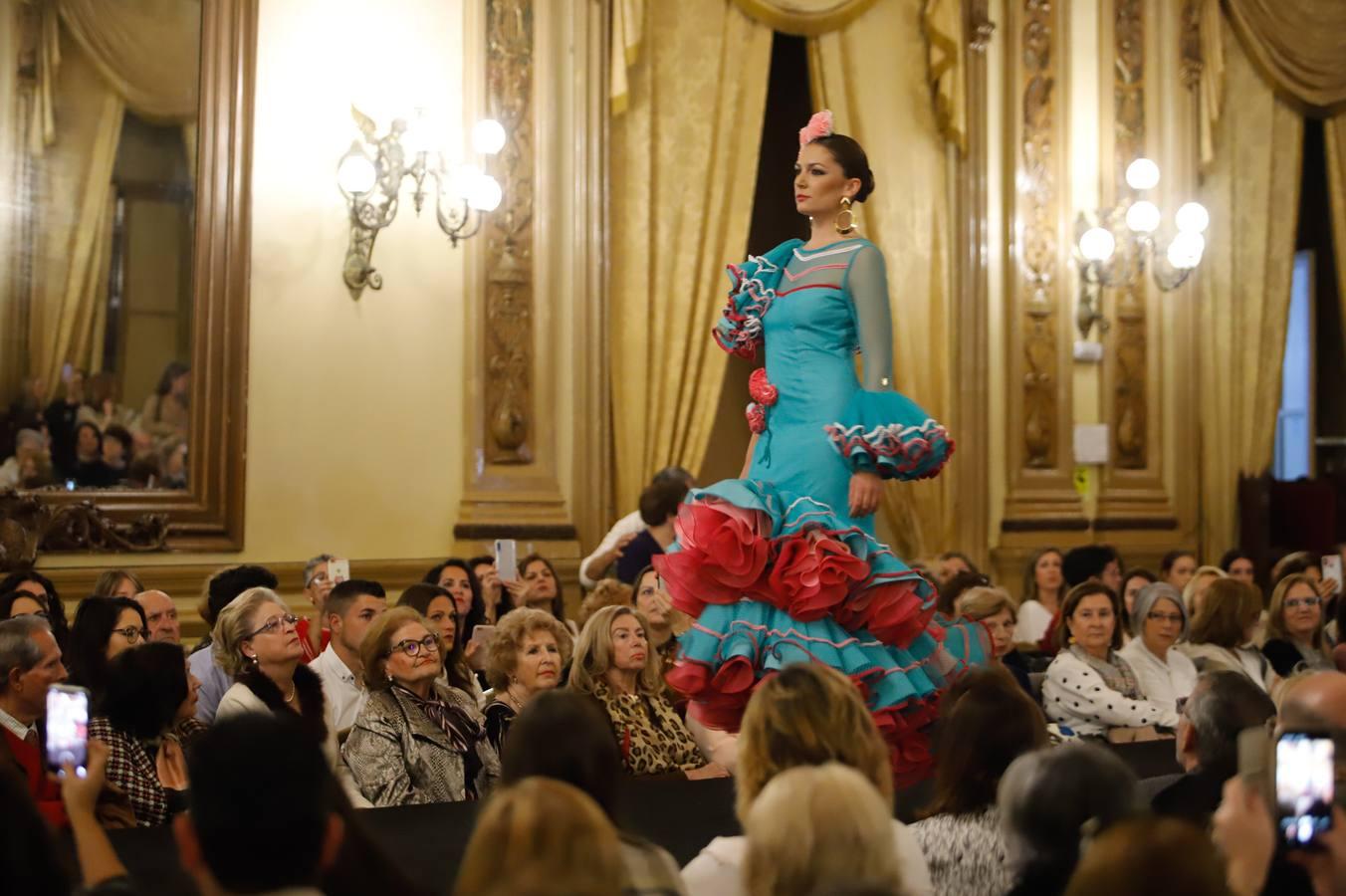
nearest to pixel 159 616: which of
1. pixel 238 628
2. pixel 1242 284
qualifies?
pixel 238 628

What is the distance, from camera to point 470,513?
8.34m

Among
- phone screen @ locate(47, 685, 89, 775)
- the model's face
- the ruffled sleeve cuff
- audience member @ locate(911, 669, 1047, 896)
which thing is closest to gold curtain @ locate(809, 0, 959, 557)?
the model's face

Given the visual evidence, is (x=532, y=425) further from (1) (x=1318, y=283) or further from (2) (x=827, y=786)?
(1) (x=1318, y=283)

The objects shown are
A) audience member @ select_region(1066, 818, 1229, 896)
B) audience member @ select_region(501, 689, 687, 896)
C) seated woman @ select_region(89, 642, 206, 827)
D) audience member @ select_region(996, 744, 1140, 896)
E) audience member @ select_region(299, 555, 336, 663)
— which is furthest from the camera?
audience member @ select_region(299, 555, 336, 663)

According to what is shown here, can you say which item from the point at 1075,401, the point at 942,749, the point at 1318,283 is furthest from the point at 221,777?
the point at 1318,283

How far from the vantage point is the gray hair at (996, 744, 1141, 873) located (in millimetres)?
2434

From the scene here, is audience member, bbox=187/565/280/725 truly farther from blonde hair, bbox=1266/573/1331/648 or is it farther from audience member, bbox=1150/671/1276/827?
blonde hair, bbox=1266/573/1331/648

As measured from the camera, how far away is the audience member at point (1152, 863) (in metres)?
1.93

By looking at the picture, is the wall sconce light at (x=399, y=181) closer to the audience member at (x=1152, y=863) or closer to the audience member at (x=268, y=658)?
the audience member at (x=268, y=658)

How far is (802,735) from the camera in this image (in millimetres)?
2785

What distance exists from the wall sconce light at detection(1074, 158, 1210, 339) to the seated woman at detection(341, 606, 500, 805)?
21.4ft

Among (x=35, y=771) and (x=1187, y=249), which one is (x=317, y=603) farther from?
(x=1187, y=249)

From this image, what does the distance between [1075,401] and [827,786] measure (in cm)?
853

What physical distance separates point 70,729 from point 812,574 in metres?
1.91
